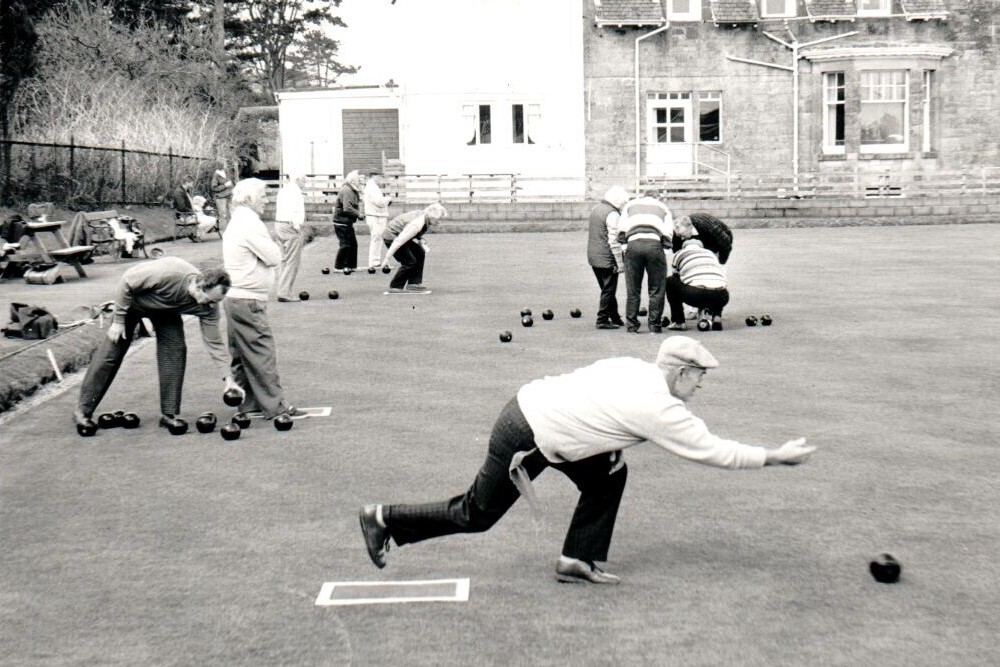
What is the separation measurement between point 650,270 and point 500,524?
896 centimetres

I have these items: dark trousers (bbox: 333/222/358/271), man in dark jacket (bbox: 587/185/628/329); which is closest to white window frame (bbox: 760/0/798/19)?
dark trousers (bbox: 333/222/358/271)

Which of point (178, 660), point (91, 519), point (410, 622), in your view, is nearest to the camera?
point (178, 660)

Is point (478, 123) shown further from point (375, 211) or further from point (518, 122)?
point (375, 211)

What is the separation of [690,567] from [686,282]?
33.7 feet

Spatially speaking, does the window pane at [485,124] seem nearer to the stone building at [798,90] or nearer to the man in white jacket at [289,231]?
the stone building at [798,90]

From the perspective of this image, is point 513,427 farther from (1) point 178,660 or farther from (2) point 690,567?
(1) point 178,660

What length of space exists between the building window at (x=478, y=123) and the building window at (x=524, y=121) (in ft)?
2.43

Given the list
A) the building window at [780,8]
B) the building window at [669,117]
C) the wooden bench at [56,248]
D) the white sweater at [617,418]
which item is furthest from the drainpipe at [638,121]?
the white sweater at [617,418]

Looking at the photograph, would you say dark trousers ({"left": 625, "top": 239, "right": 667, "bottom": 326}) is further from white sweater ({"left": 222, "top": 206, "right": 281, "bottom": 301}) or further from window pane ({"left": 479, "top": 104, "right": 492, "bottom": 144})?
window pane ({"left": 479, "top": 104, "right": 492, "bottom": 144})

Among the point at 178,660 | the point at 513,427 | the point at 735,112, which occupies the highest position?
the point at 735,112

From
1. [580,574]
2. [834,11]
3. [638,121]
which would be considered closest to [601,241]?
[580,574]

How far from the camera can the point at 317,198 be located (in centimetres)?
4672

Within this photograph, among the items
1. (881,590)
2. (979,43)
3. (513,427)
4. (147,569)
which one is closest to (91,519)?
(147,569)

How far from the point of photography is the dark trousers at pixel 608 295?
57.0ft
